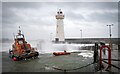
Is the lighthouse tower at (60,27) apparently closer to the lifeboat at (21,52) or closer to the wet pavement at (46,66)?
the lifeboat at (21,52)

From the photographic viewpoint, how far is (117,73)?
949 centimetres

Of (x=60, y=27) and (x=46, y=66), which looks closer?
(x=46, y=66)

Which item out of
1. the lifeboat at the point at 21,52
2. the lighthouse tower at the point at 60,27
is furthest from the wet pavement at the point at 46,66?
the lighthouse tower at the point at 60,27

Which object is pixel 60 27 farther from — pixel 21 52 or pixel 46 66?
pixel 46 66

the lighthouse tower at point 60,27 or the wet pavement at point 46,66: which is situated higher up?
the lighthouse tower at point 60,27

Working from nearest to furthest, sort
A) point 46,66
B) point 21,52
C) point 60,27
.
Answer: point 46,66, point 21,52, point 60,27

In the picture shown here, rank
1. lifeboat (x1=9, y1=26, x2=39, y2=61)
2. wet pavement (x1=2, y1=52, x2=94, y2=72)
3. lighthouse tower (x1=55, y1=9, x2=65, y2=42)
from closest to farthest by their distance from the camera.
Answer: wet pavement (x1=2, y1=52, x2=94, y2=72)
lifeboat (x1=9, y1=26, x2=39, y2=61)
lighthouse tower (x1=55, y1=9, x2=65, y2=42)

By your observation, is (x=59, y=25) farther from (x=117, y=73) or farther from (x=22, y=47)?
(x=117, y=73)

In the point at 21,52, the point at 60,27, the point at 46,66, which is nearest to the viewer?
the point at 46,66

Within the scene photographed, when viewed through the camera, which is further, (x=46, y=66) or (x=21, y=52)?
(x=21, y=52)

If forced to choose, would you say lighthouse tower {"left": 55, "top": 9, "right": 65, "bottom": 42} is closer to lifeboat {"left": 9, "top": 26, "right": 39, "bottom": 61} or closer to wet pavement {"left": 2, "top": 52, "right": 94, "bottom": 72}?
lifeboat {"left": 9, "top": 26, "right": 39, "bottom": 61}

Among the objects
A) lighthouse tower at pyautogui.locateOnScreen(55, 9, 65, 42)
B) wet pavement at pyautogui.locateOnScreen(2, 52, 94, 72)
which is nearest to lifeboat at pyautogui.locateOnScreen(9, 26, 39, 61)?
wet pavement at pyautogui.locateOnScreen(2, 52, 94, 72)

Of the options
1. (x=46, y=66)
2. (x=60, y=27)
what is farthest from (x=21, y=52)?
(x=60, y=27)

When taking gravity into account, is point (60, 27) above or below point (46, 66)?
above
